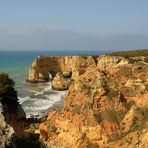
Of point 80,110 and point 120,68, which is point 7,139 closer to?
point 80,110

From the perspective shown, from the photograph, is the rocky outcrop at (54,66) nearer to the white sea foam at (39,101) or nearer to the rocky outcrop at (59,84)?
the rocky outcrop at (59,84)

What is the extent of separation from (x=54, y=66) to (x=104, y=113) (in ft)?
299

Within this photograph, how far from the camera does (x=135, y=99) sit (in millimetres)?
24891

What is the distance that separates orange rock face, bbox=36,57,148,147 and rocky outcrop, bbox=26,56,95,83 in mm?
75975

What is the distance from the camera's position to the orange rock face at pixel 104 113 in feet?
73.7

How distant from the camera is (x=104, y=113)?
23844 mm

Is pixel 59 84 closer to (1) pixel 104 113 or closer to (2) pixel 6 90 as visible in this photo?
(2) pixel 6 90

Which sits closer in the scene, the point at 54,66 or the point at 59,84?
the point at 59,84

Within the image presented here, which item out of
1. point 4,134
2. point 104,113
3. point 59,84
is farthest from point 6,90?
point 59,84

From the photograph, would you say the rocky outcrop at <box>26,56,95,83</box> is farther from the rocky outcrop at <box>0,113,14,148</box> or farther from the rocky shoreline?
the rocky outcrop at <box>0,113,14,148</box>

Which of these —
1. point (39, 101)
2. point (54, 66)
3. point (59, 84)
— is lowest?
point (39, 101)

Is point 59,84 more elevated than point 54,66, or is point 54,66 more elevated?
point 54,66

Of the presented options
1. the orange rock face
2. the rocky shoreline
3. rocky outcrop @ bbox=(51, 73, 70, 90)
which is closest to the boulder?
rocky outcrop @ bbox=(51, 73, 70, 90)

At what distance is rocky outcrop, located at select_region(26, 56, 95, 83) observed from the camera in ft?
345
